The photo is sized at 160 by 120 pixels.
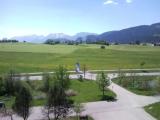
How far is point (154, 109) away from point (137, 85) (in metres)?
23.0

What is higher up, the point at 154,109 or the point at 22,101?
the point at 22,101

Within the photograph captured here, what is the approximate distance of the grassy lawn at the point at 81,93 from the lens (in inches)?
2258

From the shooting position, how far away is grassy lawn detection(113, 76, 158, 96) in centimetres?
6638

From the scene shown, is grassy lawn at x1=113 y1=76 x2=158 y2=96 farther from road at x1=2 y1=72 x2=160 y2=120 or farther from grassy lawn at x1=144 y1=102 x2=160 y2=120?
grassy lawn at x1=144 y1=102 x2=160 y2=120

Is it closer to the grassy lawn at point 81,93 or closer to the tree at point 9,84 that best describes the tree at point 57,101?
the grassy lawn at point 81,93

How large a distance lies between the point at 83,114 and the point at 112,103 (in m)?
8.97

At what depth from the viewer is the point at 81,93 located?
64438mm

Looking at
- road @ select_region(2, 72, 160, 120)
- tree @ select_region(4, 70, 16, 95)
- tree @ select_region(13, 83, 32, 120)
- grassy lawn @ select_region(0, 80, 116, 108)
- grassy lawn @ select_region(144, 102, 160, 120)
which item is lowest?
road @ select_region(2, 72, 160, 120)

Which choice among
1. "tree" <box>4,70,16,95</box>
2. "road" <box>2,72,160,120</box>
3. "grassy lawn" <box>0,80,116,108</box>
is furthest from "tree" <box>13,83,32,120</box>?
"tree" <box>4,70,16,95</box>

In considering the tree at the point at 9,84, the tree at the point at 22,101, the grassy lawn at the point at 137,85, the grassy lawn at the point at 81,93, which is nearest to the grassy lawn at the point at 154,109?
the grassy lawn at the point at 81,93

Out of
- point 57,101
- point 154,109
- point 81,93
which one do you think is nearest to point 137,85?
point 81,93

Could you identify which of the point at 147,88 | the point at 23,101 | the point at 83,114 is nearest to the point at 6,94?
the point at 83,114

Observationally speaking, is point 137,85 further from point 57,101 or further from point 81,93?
point 57,101

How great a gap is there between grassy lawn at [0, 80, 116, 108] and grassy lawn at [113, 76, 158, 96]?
6359mm
